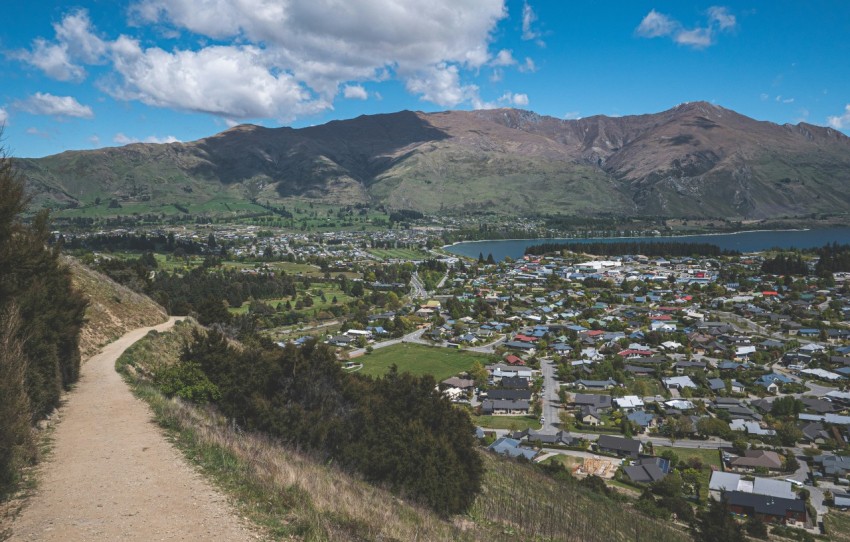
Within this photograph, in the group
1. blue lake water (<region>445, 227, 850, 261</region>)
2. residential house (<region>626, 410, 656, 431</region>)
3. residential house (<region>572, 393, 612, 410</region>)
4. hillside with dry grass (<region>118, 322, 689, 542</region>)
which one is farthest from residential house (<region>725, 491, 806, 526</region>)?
blue lake water (<region>445, 227, 850, 261</region>)

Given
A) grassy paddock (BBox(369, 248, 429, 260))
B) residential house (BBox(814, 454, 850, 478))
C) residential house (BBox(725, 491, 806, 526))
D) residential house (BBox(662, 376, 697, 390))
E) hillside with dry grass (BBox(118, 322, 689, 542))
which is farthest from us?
grassy paddock (BBox(369, 248, 429, 260))

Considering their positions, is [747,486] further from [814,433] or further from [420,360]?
[420,360]

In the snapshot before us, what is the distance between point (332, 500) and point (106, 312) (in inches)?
735

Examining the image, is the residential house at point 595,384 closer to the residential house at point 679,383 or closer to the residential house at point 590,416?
the residential house at point 679,383

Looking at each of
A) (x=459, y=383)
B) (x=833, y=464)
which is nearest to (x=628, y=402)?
(x=833, y=464)

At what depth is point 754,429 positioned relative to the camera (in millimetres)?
29375

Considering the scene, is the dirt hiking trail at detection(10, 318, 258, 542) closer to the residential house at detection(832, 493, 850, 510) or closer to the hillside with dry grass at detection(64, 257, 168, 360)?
the hillside with dry grass at detection(64, 257, 168, 360)

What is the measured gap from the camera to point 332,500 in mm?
7246

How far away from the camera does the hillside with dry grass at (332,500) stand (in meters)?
6.54

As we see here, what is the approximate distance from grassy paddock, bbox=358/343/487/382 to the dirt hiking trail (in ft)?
102

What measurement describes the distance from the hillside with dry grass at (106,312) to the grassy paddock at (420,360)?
1833 cm

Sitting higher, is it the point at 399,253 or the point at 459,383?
the point at 399,253

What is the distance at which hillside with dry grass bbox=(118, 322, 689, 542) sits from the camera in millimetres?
6535

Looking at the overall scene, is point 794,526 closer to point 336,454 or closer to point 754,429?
point 754,429
